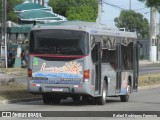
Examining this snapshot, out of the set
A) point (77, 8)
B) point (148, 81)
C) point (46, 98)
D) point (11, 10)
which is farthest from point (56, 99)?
point (77, 8)

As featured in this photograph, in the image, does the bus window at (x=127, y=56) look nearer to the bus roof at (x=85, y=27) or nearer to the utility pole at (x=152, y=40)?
the bus roof at (x=85, y=27)

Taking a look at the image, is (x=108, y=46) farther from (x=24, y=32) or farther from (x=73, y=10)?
(x=73, y=10)

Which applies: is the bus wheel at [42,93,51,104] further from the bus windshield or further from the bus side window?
the bus side window

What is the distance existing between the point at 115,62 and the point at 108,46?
100 cm

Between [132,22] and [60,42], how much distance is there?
102393 millimetres

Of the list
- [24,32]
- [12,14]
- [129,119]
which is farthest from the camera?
[12,14]

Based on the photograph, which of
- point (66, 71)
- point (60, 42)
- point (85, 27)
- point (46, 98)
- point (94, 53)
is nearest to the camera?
point (66, 71)

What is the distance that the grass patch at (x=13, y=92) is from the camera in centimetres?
2311

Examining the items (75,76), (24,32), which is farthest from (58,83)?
(24,32)

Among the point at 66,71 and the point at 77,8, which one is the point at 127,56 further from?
the point at 77,8

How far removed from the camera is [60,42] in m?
20.9

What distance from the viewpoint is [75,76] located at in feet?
67.9

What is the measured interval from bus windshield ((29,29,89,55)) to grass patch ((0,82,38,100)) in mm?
2772

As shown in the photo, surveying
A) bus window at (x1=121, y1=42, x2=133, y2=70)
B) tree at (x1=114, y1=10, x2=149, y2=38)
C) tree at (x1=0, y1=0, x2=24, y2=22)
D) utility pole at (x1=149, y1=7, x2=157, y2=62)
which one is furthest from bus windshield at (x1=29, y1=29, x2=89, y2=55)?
tree at (x1=114, y1=10, x2=149, y2=38)
